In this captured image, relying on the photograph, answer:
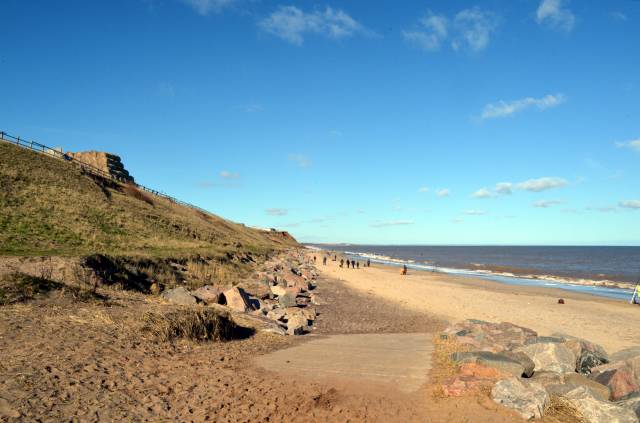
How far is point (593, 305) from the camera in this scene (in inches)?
1084

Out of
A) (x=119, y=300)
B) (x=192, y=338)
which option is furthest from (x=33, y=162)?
(x=192, y=338)

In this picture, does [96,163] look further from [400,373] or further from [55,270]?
[400,373]

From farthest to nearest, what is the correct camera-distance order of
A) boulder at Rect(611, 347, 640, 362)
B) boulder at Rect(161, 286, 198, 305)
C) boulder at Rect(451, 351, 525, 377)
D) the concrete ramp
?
boulder at Rect(161, 286, 198, 305)
boulder at Rect(611, 347, 640, 362)
the concrete ramp
boulder at Rect(451, 351, 525, 377)

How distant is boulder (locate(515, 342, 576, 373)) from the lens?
366 inches

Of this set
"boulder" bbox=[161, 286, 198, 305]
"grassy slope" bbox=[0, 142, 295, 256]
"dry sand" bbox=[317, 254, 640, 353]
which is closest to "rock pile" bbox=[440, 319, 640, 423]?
"dry sand" bbox=[317, 254, 640, 353]

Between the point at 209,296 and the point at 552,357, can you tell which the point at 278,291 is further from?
the point at 552,357

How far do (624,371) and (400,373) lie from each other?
429cm

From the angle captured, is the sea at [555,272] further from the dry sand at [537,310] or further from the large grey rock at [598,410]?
the large grey rock at [598,410]

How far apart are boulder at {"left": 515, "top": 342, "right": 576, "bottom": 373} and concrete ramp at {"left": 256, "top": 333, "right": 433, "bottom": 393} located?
2380 mm

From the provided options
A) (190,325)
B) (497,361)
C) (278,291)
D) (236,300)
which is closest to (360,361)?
(497,361)

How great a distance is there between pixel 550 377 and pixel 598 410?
200 cm

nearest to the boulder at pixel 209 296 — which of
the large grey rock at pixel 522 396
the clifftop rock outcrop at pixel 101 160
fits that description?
the large grey rock at pixel 522 396

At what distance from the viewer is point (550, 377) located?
8.67 m

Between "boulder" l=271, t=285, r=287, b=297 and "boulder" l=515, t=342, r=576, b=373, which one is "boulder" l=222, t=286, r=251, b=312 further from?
"boulder" l=515, t=342, r=576, b=373
